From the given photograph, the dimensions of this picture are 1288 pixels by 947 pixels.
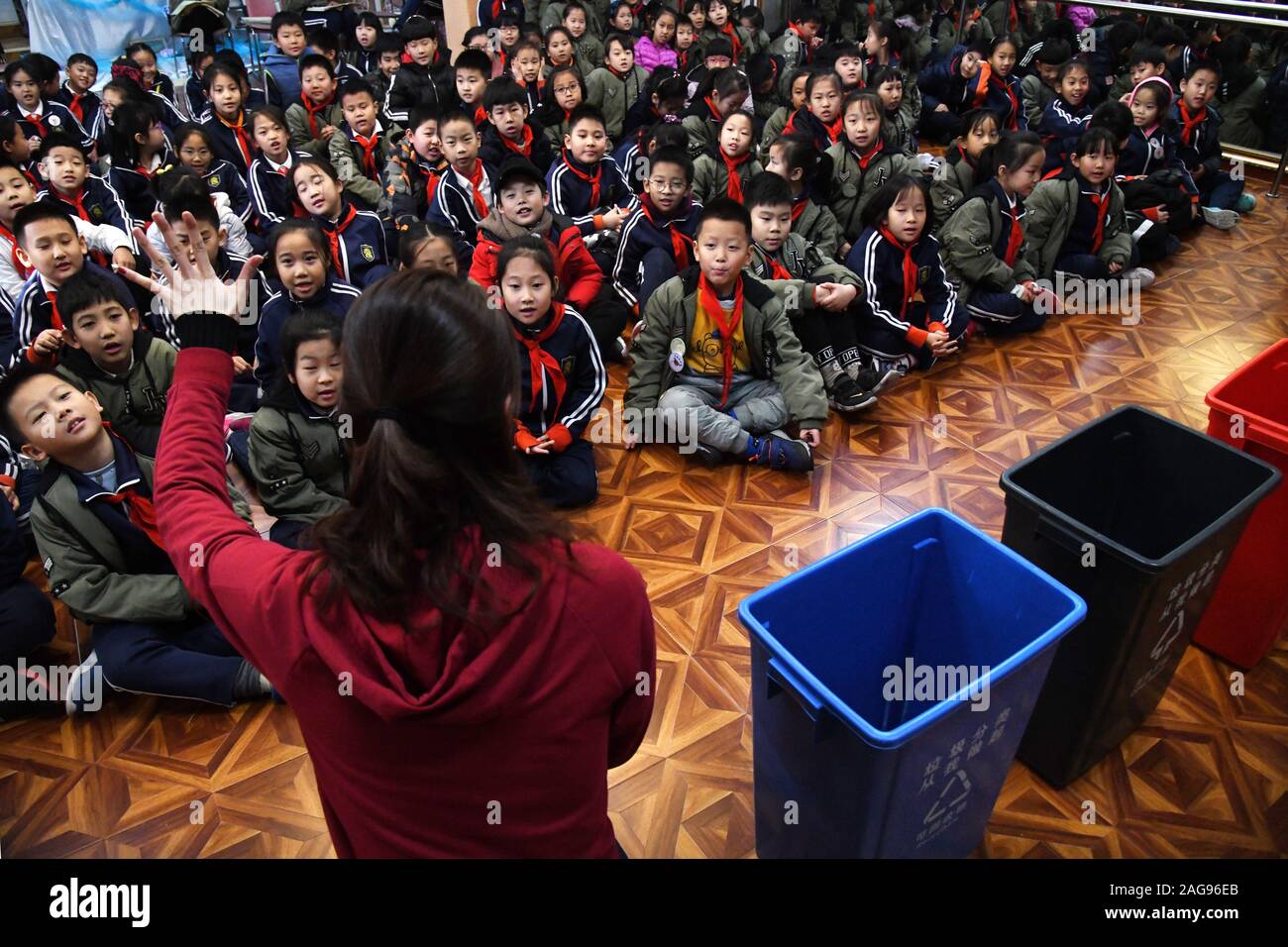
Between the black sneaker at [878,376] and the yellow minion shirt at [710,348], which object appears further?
the black sneaker at [878,376]

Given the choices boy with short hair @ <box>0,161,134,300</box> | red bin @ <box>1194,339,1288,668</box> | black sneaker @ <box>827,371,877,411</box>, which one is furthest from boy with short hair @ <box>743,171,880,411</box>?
boy with short hair @ <box>0,161,134,300</box>

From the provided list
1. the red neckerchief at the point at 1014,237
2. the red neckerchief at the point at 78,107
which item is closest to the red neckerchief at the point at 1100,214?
the red neckerchief at the point at 1014,237

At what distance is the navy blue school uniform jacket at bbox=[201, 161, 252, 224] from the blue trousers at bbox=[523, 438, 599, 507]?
2.23 m

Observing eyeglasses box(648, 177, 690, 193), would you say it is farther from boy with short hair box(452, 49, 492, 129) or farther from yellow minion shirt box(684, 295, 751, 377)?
boy with short hair box(452, 49, 492, 129)

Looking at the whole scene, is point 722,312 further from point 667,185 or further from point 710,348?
point 667,185

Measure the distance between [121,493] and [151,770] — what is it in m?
0.61

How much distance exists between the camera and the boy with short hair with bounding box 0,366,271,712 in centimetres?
188

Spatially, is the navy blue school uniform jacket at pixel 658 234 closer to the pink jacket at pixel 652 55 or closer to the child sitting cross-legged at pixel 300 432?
the child sitting cross-legged at pixel 300 432

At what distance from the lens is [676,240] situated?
326 cm

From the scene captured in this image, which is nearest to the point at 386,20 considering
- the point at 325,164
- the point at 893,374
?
the point at 325,164

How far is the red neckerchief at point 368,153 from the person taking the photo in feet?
14.4

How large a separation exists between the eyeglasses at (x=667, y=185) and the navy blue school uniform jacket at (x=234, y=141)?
88.9 inches
